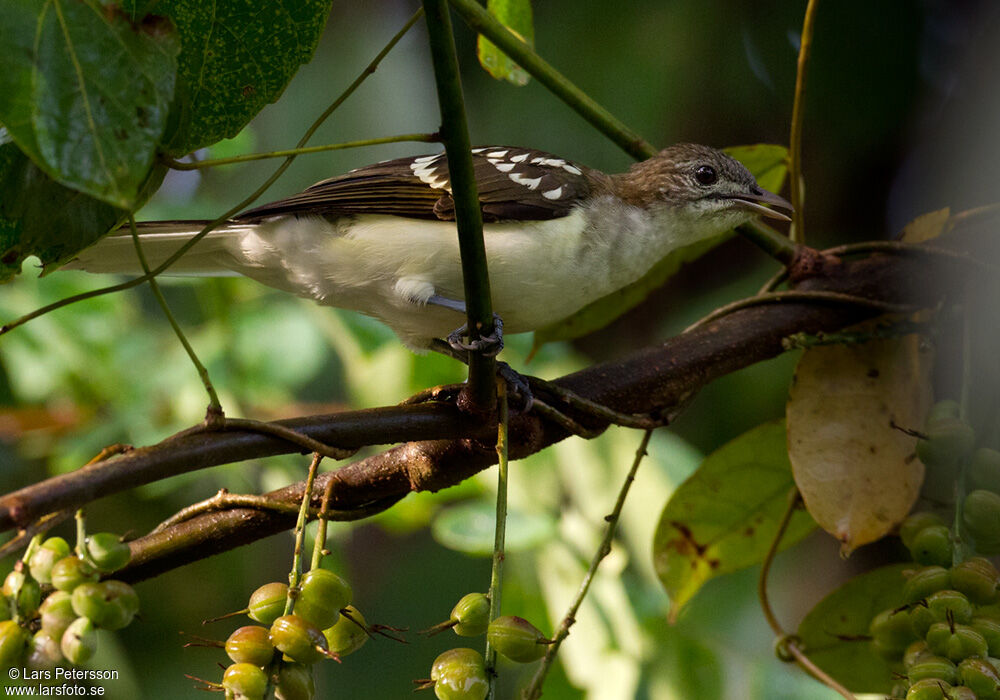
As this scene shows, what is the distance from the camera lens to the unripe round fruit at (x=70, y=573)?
939mm

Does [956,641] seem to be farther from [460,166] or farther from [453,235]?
[453,235]

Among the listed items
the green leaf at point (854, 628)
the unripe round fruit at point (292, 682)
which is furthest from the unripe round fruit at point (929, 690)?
the unripe round fruit at point (292, 682)

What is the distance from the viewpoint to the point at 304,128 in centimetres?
337

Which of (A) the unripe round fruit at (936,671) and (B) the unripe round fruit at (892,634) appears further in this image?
(B) the unripe round fruit at (892,634)

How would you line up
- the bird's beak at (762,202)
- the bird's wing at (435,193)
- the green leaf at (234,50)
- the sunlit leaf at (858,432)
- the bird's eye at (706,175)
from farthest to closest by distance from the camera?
the bird's eye at (706,175), the bird's beak at (762,202), the bird's wing at (435,193), the sunlit leaf at (858,432), the green leaf at (234,50)

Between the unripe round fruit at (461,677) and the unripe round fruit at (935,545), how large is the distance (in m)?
0.70

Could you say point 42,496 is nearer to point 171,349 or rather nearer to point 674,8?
point 171,349

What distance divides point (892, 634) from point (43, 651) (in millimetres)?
1099

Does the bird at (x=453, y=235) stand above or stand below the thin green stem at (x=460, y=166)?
above

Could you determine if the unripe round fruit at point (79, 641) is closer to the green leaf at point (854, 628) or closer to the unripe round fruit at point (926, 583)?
the unripe round fruit at point (926, 583)

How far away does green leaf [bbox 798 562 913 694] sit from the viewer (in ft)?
5.42

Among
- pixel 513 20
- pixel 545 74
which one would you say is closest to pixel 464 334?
pixel 545 74

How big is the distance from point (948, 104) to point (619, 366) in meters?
1.78

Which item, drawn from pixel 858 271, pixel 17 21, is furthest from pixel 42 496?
pixel 858 271
